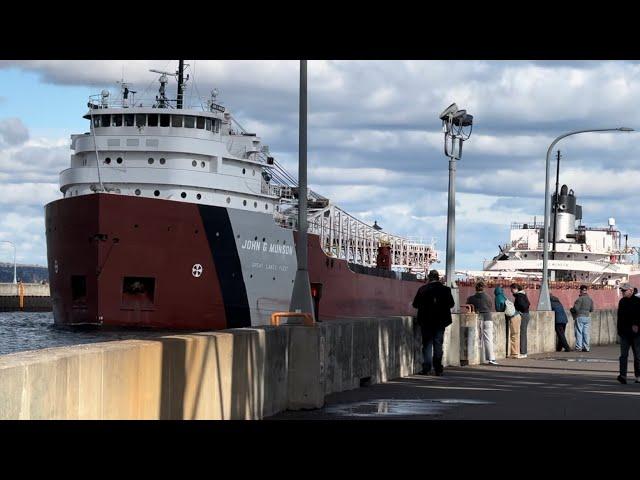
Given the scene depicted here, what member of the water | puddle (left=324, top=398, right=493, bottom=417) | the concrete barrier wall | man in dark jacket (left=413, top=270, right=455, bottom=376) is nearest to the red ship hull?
the water

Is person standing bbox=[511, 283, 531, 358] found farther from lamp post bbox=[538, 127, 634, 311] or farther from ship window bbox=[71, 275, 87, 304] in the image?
ship window bbox=[71, 275, 87, 304]

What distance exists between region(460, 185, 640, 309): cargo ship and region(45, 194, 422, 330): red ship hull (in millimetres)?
30336

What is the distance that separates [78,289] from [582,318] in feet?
58.1

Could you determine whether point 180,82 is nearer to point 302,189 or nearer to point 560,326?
point 560,326

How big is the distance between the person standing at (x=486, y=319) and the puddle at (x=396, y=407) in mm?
9002

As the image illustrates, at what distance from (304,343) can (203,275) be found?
2576 centimetres

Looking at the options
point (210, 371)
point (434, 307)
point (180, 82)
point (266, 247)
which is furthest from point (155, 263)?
point (210, 371)

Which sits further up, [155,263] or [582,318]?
[155,263]

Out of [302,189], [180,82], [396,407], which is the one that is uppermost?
[180,82]

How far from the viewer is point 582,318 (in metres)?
32.5
